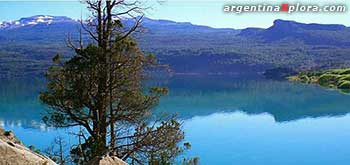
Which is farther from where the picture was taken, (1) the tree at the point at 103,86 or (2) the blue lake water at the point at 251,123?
(2) the blue lake water at the point at 251,123

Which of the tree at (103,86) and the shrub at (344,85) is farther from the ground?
the tree at (103,86)

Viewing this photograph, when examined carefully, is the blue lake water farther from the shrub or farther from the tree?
the tree

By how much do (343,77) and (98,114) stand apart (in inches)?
2602

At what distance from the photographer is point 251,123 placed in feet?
136

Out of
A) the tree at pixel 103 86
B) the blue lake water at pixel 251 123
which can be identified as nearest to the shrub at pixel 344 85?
the blue lake water at pixel 251 123

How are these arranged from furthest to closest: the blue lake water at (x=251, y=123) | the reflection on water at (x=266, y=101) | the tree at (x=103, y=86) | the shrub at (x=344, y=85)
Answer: the shrub at (x=344, y=85) < the reflection on water at (x=266, y=101) < the blue lake water at (x=251, y=123) < the tree at (x=103, y=86)

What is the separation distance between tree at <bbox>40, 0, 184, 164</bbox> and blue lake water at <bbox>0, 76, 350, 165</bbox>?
4.64m

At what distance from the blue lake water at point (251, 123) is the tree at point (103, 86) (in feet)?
15.2

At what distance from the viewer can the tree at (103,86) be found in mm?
10516

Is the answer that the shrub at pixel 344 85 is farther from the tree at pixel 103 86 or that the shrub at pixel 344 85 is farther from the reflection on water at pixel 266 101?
the tree at pixel 103 86

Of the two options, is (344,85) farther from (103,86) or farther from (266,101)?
(103,86)

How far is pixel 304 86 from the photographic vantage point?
237 ft

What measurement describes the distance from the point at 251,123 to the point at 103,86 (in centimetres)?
3199

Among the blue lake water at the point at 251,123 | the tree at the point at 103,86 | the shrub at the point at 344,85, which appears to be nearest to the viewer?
the tree at the point at 103,86
